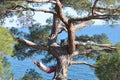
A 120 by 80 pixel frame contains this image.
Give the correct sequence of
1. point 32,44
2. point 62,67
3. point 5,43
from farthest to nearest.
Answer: point 32,44
point 62,67
point 5,43

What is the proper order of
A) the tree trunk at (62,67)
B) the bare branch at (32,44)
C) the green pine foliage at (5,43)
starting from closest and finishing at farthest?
the green pine foliage at (5,43), the tree trunk at (62,67), the bare branch at (32,44)

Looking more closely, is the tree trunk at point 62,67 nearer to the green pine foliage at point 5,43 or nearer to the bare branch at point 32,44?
the bare branch at point 32,44

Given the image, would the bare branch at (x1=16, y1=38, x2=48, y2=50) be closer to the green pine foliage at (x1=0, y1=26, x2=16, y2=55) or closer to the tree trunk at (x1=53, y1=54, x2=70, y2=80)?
the tree trunk at (x1=53, y1=54, x2=70, y2=80)

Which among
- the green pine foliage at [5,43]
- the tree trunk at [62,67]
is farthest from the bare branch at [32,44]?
the green pine foliage at [5,43]

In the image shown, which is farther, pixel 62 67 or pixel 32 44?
pixel 32 44

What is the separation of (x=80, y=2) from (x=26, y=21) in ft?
3.20

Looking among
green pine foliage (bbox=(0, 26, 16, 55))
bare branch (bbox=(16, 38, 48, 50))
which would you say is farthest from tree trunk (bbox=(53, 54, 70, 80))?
green pine foliage (bbox=(0, 26, 16, 55))

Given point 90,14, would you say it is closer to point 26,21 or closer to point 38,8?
point 38,8

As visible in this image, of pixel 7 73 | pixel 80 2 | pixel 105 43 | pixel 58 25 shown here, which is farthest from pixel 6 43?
pixel 105 43

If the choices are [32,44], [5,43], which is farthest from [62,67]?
[5,43]

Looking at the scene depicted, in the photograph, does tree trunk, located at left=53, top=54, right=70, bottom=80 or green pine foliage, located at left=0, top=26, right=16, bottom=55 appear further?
tree trunk, located at left=53, top=54, right=70, bottom=80

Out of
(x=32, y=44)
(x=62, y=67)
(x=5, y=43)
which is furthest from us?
(x=32, y=44)

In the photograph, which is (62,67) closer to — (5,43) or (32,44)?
(32,44)

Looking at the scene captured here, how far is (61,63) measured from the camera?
5492 millimetres
